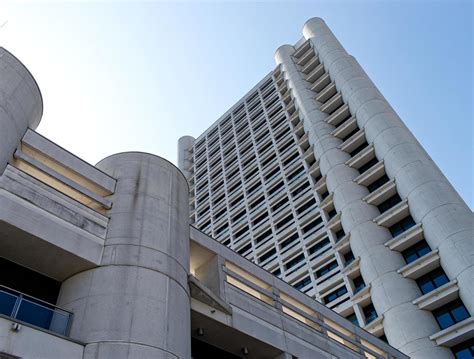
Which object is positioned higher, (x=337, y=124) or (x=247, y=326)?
(x=337, y=124)

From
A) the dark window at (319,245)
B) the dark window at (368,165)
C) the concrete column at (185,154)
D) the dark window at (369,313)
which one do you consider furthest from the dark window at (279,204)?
the concrete column at (185,154)

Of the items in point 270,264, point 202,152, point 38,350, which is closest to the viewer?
point 38,350

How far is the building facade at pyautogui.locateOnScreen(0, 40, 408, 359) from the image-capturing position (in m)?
14.7

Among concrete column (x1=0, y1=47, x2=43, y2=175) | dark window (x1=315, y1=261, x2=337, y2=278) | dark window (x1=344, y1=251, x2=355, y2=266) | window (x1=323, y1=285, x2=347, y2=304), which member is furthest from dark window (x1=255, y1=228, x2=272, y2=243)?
concrete column (x1=0, y1=47, x2=43, y2=175)

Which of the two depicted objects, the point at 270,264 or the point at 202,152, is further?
the point at 202,152

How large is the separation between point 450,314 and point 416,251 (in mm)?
6352

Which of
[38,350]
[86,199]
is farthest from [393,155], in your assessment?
[38,350]

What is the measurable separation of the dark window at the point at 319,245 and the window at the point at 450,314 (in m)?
14.2

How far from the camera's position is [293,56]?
247 ft

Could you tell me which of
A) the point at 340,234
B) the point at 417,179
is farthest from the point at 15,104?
the point at 340,234

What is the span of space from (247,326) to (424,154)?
102 ft

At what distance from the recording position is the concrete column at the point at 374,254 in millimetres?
35062

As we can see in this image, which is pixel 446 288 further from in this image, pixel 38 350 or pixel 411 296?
pixel 38 350

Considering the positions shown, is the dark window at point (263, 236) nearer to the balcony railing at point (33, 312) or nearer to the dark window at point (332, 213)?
the dark window at point (332, 213)
